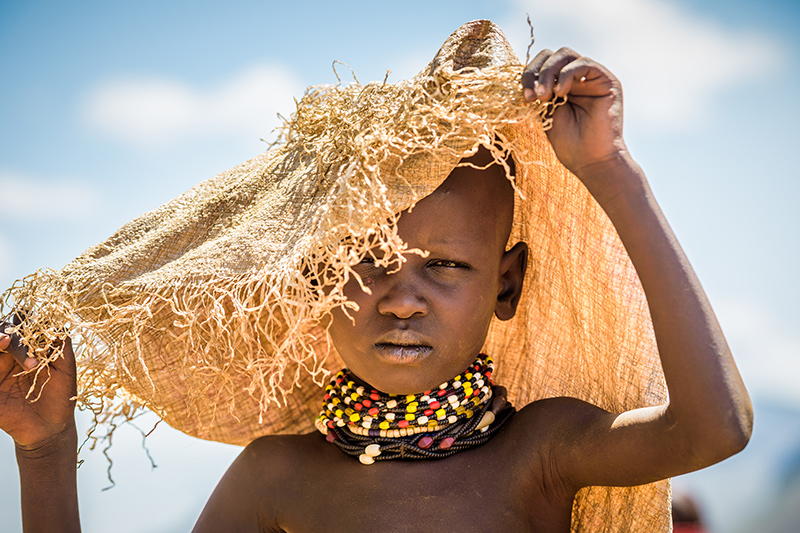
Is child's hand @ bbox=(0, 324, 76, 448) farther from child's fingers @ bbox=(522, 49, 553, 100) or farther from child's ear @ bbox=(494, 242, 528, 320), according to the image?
child's fingers @ bbox=(522, 49, 553, 100)

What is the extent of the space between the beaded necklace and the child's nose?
0.74 ft

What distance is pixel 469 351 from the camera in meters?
1.61

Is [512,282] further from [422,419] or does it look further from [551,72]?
[551,72]

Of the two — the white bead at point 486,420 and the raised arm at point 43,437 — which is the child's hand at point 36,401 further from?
the white bead at point 486,420

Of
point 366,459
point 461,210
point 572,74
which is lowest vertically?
point 366,459

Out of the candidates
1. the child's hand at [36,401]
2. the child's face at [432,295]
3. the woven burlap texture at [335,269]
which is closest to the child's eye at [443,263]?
the child's face at [432,295]

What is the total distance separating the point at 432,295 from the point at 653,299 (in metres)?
0.46

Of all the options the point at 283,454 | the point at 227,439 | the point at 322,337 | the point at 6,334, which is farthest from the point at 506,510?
the point at 6,334

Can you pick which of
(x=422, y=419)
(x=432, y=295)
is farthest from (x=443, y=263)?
(x=422, y=419)

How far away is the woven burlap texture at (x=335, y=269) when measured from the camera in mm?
1425

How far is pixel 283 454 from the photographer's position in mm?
1825

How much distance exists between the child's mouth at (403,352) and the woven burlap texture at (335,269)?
0.15 metres

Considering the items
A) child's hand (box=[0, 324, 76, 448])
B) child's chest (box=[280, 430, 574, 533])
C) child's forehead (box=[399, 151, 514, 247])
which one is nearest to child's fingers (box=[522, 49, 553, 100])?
child's forehead (box=[399, 151, 514, 247])

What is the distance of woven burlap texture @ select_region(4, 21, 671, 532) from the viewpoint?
1425mm
